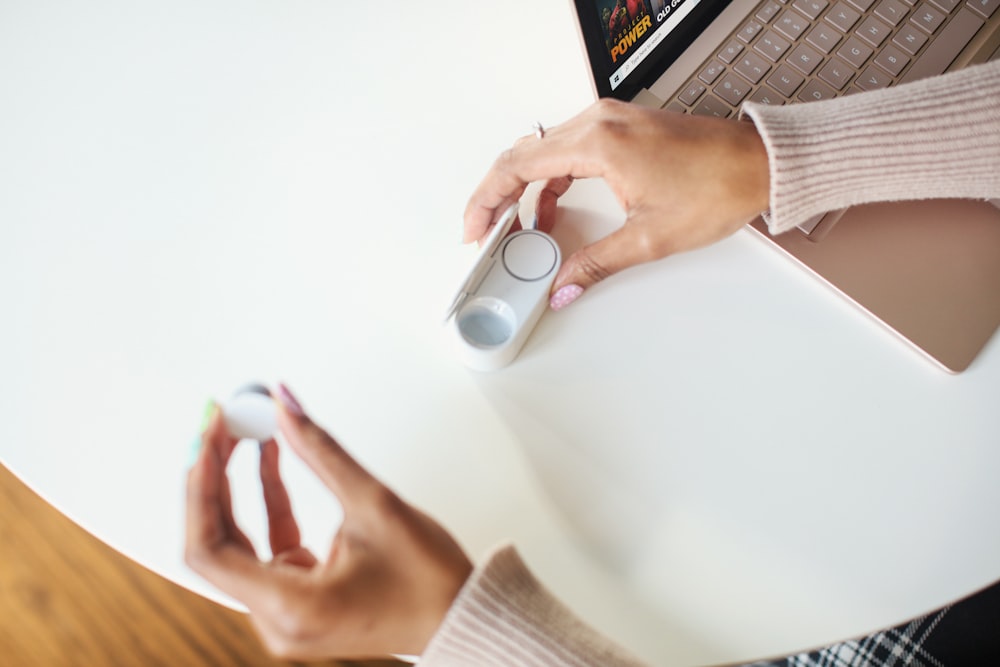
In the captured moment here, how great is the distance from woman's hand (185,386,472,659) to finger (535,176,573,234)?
0.29 m

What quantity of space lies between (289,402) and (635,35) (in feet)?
1.46

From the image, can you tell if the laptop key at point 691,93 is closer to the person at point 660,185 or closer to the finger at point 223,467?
the person at point 660,185

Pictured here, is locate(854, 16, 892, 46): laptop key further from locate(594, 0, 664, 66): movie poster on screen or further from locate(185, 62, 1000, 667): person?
locate(594, 0, 664, 66): movie poster on screen

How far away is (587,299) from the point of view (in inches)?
28.3

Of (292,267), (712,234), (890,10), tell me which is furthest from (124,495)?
(890,10)

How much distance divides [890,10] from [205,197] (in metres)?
0.72

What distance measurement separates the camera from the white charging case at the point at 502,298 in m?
0.67

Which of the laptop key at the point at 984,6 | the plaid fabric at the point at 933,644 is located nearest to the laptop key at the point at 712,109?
the laptop key at the point at 984,6

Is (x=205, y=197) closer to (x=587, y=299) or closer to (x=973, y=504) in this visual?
(x=587, y=299)

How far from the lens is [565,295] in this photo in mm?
694

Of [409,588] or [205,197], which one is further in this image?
[205,197]

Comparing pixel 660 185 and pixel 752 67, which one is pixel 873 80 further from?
pixel 660 185

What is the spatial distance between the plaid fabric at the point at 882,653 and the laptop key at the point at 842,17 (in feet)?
2.13

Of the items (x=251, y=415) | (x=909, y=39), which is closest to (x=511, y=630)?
(x=251, y=415)
